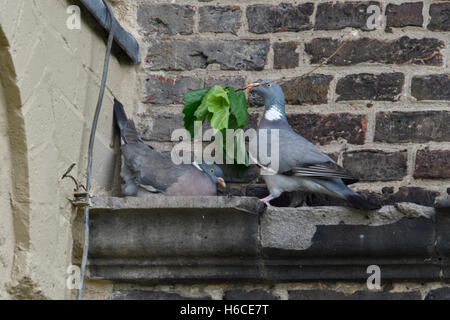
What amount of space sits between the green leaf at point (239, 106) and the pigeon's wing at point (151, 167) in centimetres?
26

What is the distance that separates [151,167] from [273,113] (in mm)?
500

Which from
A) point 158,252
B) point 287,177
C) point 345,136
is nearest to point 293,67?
point 345,136

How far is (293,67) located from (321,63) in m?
0.11

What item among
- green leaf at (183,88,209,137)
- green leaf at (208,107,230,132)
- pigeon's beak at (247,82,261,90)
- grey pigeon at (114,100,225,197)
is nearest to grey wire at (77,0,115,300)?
grey pigeon at (114,100,225,197)

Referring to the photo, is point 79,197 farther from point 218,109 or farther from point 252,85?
point 252,85

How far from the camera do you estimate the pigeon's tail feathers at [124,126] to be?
3.19 metres

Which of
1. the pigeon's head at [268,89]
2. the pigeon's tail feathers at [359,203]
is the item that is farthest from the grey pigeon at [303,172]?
the pigeon's head at [268,89]

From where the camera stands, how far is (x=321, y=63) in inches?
132

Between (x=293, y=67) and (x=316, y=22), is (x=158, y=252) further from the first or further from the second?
(x=316, y=22)

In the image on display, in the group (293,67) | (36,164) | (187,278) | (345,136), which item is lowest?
(187,278)

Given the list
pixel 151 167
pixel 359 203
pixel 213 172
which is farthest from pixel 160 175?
pixel 359 203

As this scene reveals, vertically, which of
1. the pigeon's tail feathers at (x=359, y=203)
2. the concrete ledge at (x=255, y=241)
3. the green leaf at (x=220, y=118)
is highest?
the green leaf at (x=220, y=118)

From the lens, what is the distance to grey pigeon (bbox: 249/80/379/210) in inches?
113

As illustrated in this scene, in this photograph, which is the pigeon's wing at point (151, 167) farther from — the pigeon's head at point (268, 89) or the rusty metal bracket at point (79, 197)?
the pigeon's head at point (268, 89)
